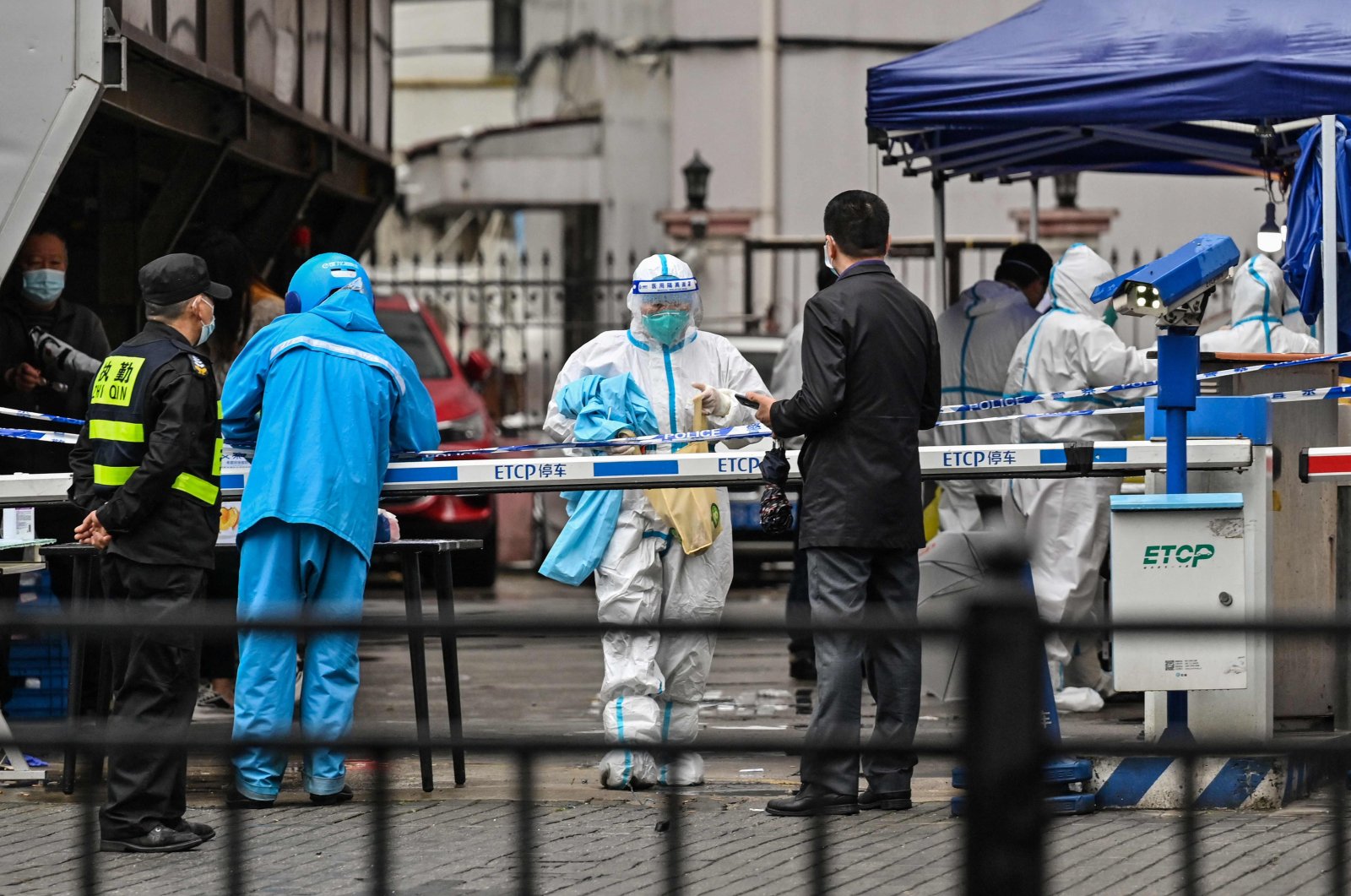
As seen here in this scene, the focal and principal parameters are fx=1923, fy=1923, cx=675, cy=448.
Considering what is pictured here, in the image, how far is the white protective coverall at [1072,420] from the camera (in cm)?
845

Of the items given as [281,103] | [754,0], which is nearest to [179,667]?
[281,103]

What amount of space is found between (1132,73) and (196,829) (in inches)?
186

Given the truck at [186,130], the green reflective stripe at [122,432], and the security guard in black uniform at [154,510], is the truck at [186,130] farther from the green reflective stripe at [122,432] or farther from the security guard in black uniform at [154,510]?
the green reflective stripe at [122,432]

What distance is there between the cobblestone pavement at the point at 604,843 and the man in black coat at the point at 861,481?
38cm

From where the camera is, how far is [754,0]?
1881 cm

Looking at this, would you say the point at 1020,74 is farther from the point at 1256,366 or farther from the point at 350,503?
the point at 350,503

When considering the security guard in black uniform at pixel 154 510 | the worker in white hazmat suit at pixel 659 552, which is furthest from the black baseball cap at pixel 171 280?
the worker in white hazmat suit at pixel 659 552

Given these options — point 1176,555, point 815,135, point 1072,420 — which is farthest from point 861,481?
point 815,135

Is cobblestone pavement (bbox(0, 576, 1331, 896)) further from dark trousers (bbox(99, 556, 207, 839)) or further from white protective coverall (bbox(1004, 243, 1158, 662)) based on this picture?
white protective coverall (bbox(1004, 243, 1158, 662))

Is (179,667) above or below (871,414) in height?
below

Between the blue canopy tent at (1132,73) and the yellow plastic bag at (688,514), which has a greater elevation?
the blue canopy tent at (1132,73)

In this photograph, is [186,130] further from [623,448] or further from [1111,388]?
[1111,388]

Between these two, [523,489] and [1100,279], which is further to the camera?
[1100,279]

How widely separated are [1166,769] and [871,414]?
1.42 meters
